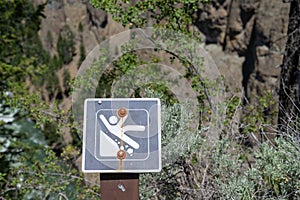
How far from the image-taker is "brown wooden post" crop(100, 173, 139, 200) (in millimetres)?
2238

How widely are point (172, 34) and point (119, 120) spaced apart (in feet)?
7.89

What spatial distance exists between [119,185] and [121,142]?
20cm

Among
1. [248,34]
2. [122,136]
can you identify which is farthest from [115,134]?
[248,34]

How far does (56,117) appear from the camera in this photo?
4.90m

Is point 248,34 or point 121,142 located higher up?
point 248,34

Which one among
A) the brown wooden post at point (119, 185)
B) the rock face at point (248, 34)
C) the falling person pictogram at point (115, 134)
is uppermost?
the rock face at point (248, 34)

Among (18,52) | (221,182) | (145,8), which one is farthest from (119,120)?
(18,52)

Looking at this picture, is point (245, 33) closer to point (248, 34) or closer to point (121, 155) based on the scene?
point (248, 34)

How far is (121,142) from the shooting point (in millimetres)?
2217

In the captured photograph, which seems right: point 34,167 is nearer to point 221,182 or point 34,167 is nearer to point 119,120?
point 221,182

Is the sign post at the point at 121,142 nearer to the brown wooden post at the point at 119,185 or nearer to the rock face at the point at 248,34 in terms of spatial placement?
the brown wooden post at the point at 119,185

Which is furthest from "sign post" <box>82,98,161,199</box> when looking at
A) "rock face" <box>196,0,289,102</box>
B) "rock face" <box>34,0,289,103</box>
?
"rock face" <box>196,0,289,102</box>

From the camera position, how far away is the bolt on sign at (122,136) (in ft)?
7.22

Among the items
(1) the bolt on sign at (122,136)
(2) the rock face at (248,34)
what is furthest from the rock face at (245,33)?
(1) the bolt on sign at (122,136)
